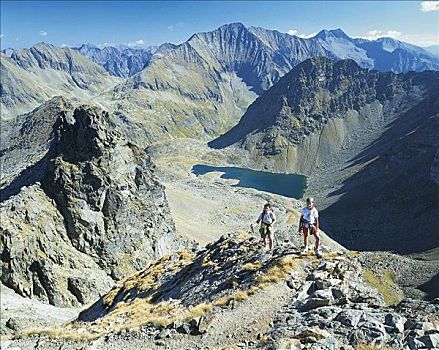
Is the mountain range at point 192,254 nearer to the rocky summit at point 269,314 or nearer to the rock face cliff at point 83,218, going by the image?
the rocky summit at point 269,314

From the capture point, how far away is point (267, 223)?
31.9 metres

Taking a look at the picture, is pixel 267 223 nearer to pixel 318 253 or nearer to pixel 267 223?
pixel 267 223

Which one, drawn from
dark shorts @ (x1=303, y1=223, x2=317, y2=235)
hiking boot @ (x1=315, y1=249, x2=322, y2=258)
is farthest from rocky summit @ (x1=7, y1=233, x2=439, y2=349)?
dark shorts @ (x1=303, y1=223, x2=317, y2=235)

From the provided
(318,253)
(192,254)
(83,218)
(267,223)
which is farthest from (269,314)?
(83,218)

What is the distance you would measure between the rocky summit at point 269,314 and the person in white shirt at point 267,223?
1149 mm

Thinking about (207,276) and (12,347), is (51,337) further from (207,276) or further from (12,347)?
(207,276)

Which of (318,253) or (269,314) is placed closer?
(269,314)

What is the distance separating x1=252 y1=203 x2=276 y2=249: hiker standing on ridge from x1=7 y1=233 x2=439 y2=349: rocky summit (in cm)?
118

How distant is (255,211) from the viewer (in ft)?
451

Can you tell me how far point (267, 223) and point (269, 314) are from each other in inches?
364

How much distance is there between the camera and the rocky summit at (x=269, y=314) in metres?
19.2

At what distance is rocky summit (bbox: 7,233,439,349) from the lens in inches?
757

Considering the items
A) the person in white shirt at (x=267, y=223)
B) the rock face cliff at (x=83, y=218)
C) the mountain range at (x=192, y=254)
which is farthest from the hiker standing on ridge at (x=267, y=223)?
the rock face cliff at (x=83, y=218)

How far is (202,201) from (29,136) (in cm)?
6745
